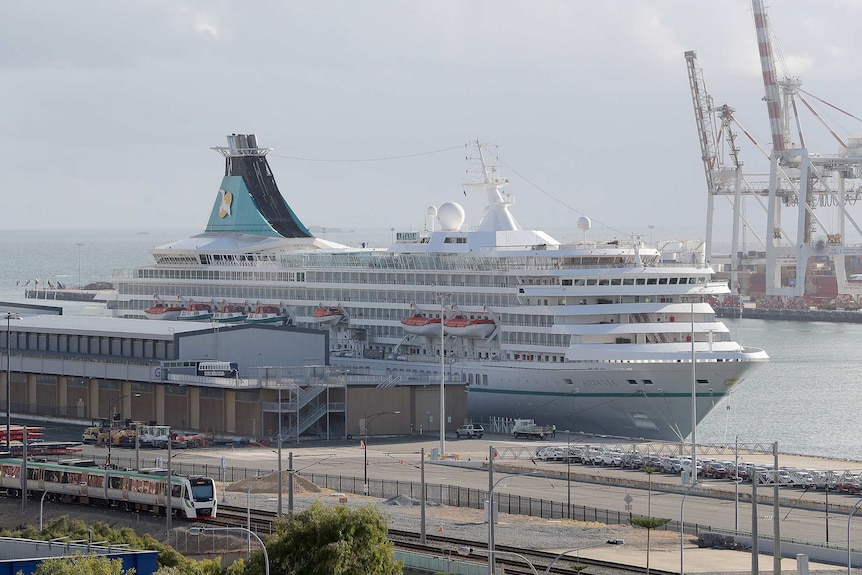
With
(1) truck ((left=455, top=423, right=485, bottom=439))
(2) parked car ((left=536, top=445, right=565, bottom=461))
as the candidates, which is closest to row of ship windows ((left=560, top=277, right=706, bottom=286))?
(1) truck ((left=455, top=423, right=485, bottom=439))

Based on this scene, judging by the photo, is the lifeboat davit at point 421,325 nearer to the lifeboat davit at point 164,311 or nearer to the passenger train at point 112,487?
the lifeboat davit at point 164,311

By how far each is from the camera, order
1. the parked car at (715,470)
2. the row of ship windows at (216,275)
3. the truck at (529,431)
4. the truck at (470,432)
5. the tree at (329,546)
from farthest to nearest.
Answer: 1. the row of ship windows at (216,275)
2. the truck at (470,432)
3. the truck at (529,431)
4. the parked car at (715,470)
5. the tree at (329,546)

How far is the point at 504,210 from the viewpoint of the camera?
73.6 m

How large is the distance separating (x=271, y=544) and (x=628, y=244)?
126ft

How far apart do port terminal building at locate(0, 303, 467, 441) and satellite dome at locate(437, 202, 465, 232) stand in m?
8.83

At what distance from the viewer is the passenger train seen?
43344 millimetres

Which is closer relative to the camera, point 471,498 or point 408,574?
point 408,574

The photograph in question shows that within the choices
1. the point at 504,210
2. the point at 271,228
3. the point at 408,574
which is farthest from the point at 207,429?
the point at 408,574

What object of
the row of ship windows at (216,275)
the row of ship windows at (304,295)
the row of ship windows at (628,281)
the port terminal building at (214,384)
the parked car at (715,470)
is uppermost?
the row of ship windows at (216,275)

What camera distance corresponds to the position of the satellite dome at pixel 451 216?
75438 millimetres

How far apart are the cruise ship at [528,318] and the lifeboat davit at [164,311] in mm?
6263

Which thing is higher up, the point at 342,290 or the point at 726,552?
the point at 342,290

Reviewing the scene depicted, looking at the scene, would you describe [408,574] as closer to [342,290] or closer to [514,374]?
[514,374]

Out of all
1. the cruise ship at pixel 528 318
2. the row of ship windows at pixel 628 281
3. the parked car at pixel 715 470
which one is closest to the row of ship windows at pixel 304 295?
the cruise ship at pixel 528 318
